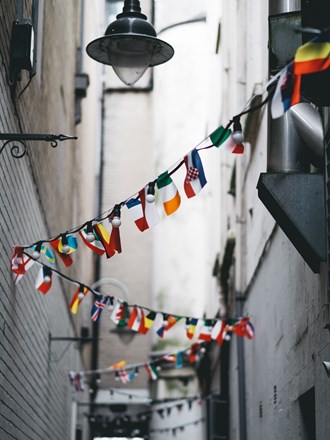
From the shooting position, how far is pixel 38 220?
11.4 meters

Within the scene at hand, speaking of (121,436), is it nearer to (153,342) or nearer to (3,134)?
(153,342)

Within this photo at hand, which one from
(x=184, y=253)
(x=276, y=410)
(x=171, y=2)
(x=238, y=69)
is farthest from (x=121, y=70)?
(x=171, y=2)

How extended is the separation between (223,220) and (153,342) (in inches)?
354

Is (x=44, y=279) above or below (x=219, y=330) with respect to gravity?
below

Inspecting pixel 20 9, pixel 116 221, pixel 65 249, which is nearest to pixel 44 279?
pixel 65 249

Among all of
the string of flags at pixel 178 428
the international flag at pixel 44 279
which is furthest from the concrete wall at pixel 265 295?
the string of flags at pixel 178 428

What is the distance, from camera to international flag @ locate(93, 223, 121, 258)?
829 cm

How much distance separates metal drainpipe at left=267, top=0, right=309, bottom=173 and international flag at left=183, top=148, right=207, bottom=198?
0.60m

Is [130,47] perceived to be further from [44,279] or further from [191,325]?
[191,325]

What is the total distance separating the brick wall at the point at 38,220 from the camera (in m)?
8.64

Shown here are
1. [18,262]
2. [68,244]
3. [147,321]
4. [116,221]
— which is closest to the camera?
[116,221]

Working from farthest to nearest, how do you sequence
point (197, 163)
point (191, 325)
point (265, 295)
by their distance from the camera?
point (191, 325), point (265, 295), point (197, 163)

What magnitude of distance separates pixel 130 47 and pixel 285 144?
148 centimetres

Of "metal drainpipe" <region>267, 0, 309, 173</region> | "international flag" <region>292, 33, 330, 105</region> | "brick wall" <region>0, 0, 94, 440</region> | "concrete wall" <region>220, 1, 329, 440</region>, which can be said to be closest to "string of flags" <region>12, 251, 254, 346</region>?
"brick wall" <region>0, 0, 94, 440</region>
